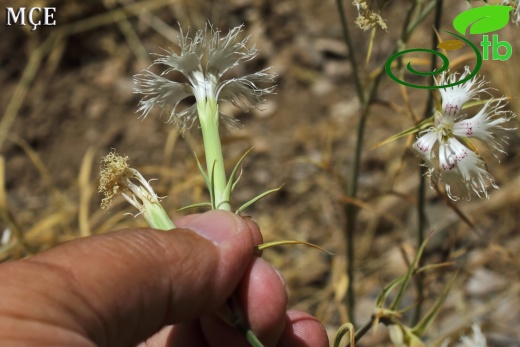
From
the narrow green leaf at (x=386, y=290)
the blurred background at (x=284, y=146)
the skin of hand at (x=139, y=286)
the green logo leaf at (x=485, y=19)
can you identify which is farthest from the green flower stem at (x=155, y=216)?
the blurred background at (x=284, y=146)

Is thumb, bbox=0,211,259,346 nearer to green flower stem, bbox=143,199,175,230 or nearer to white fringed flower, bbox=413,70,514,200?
green flower stem, bbox=143,199,175,230

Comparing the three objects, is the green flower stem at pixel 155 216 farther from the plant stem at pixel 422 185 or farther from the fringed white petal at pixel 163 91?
the plant stem at pixel 422 185

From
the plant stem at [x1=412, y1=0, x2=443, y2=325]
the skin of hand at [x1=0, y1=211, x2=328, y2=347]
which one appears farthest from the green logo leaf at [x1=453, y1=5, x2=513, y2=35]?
the skin of hand at [x1=0, y1=211, x2=328, y2=347]

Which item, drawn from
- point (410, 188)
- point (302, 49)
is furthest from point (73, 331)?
point (302, 49)

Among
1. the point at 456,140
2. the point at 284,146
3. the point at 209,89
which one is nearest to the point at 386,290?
the point at 456,140

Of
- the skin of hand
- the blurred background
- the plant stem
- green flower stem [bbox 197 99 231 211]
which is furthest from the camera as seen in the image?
the blurred background

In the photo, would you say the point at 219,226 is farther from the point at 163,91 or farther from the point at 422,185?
the point at 422,185

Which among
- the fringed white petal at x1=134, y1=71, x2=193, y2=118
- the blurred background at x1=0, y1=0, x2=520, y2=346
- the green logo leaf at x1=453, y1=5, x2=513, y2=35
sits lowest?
the blurred background at x1=0, y1=0, x2=520, y2=346
